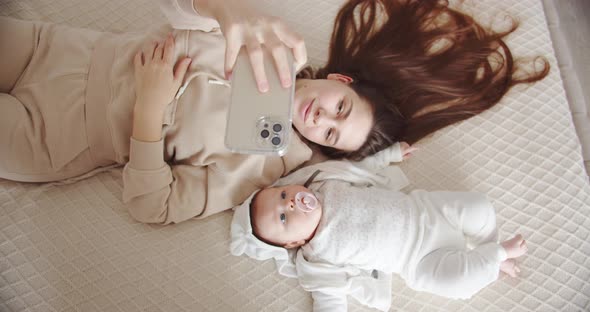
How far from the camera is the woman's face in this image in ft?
3.33

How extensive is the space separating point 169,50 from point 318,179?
47 cm

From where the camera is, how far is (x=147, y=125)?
94 cm

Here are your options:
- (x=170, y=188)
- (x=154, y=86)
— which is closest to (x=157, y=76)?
(x=154, y=86)

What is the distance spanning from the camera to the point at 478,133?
123cm

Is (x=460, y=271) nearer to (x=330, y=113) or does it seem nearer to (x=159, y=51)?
(x=330, y=113)

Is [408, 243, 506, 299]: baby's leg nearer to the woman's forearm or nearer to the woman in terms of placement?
the woman

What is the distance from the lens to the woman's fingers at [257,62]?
708 mm

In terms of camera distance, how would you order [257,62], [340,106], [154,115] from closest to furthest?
[257,62]
[154,115]
[340,106]

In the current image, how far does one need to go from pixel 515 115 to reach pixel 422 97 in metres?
0.26

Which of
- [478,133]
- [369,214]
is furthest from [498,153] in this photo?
[369,214]

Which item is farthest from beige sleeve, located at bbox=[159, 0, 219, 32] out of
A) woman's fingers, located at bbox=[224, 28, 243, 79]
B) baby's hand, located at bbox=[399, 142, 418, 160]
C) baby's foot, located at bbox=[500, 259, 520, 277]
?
baby's foot, located at bbox=[500, 259, 520, 277]

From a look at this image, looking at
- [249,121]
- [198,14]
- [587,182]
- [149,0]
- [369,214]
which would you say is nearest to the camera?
[249,121]

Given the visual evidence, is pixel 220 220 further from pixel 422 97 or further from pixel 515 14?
pixel 515 14

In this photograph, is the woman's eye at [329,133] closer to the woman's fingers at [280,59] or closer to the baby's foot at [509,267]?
the woman's fingers at [280,59]
